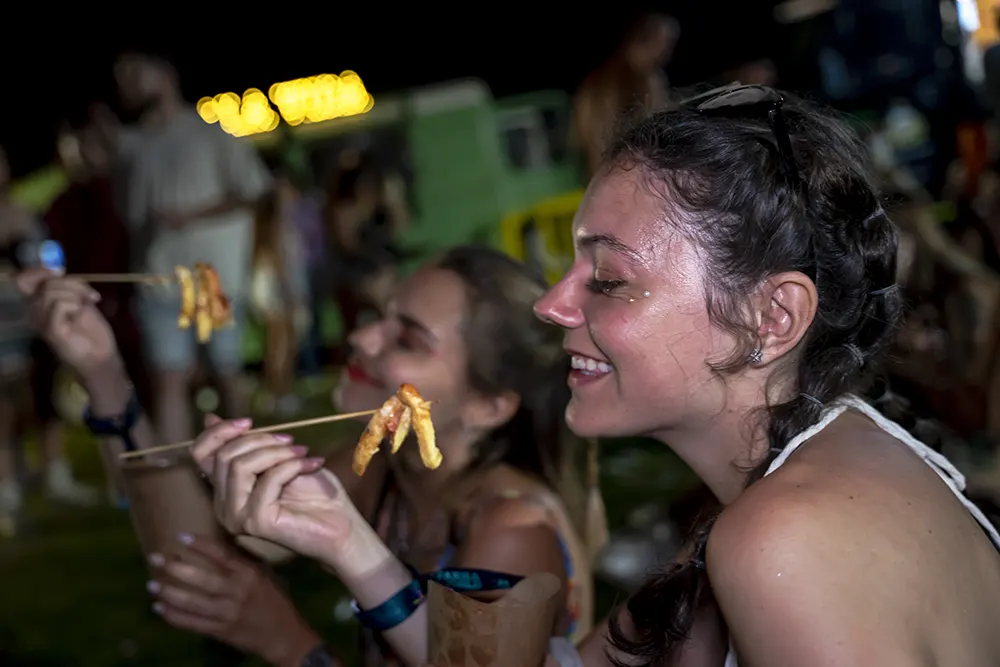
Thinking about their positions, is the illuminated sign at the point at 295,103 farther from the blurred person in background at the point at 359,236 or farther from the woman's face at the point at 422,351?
the woman's face at the point at 422,351

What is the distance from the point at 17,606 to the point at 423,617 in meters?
3.08

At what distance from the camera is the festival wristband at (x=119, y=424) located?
6.77 ft

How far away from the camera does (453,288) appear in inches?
78.6

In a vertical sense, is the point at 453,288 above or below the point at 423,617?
above

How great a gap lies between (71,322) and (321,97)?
10.6m

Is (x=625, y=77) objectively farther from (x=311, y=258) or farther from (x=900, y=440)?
(x=311, y=258)

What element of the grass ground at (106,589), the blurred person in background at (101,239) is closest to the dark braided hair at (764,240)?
the grass ground at (106,589)

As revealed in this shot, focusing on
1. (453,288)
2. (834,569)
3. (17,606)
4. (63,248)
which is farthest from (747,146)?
(63,248)

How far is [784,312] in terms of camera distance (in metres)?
1.36

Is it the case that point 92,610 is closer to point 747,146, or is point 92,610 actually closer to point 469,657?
point 469,657

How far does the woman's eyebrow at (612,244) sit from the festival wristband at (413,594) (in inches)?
21.7

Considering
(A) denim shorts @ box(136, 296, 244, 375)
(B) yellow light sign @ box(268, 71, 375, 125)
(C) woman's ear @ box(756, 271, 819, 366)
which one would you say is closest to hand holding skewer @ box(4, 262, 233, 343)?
(C) woman's ear @ box(756, 271, 819, 366)

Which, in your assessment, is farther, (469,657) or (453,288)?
(453,288)

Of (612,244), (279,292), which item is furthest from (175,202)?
(279,292)
